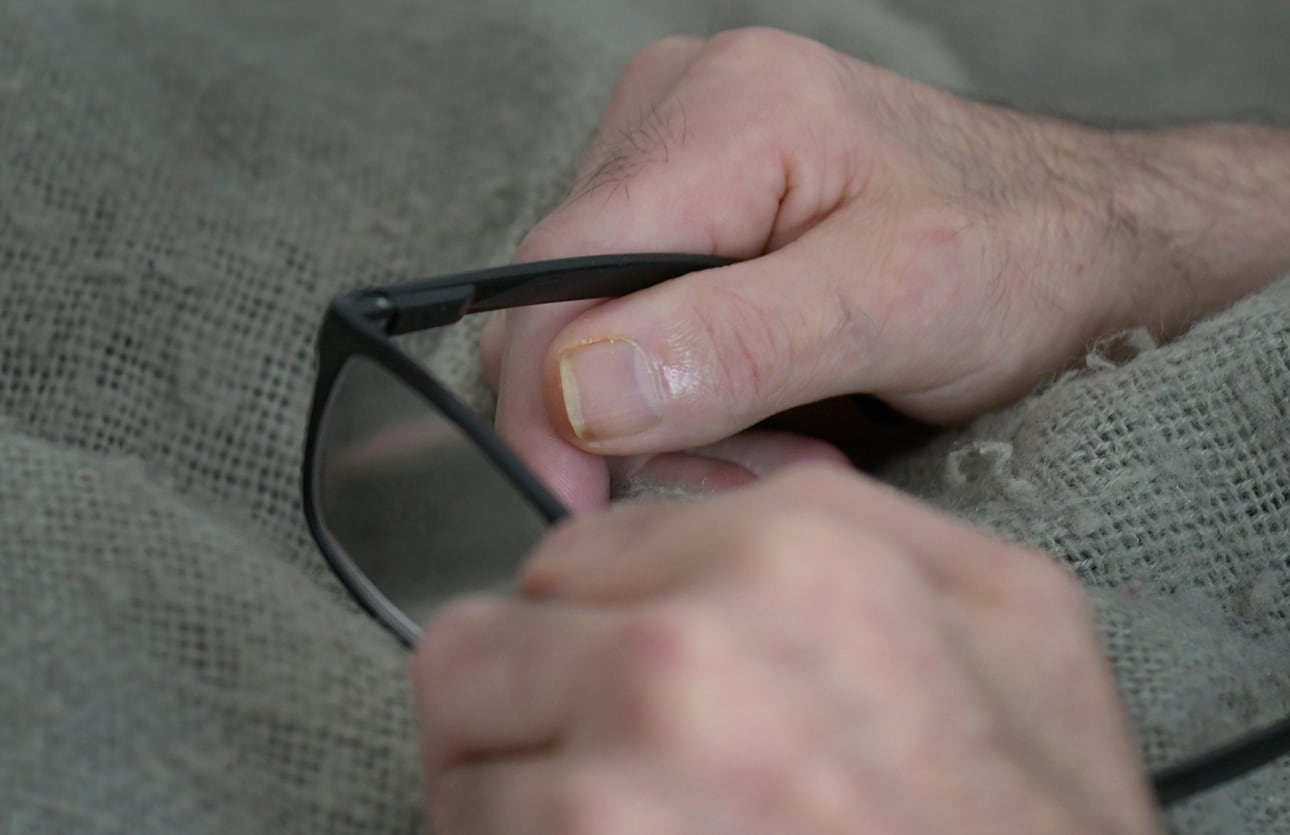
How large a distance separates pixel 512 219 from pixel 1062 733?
1.54 feet

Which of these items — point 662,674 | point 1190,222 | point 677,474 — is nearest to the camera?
point 662,674

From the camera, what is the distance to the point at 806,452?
1.94 ft

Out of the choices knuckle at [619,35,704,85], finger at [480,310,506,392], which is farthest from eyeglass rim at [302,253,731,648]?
knuckle at [619,35,704,85]

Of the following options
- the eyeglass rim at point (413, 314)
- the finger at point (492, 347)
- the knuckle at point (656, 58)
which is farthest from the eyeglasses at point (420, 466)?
the knuckle at point (656, 58)

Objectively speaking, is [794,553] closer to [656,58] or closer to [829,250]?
[829,250]

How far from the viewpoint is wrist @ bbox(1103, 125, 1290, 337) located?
642 millimetres

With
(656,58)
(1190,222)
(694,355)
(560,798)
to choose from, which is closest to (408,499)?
(694,355)

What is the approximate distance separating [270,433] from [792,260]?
Answer: 26 cm

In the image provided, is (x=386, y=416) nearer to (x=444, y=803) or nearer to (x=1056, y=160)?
(x=444, y=803)

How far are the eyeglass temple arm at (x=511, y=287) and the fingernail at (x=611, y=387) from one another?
0.03 meters

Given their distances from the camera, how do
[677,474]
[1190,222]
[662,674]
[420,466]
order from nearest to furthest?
1. [662,674]
2. [420,466]
3. [677,474]
4. [1190,222]

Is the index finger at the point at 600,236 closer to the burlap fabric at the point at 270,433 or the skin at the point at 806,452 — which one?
the skin at the point at 806,452

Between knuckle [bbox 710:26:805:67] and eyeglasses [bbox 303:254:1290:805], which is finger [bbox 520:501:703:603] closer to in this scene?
eyeglasses [bbox 303:254:1290:805]

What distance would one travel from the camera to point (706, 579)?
269 mm
